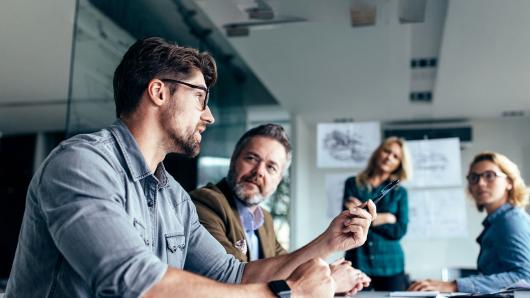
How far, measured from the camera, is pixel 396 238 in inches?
128

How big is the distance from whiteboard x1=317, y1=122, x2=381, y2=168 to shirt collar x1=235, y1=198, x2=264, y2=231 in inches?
99.8

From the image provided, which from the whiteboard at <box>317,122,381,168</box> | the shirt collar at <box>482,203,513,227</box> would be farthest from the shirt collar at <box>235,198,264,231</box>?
the whiteboard at <box>317,122,381,168</box>

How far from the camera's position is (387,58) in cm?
407

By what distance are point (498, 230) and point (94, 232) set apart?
191cm

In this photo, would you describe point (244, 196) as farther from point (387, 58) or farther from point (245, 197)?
point (387, 58)

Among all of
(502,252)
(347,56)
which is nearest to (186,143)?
(502,252)

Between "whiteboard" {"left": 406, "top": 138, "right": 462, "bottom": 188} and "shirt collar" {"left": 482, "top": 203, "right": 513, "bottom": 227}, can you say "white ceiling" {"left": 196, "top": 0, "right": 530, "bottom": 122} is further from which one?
"shirt collar" {"left": 482, "top": 203, "right": 513, "bottom": 227}

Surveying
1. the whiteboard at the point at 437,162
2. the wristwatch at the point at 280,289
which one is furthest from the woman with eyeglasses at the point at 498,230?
the whiteboard at the point at 437,162

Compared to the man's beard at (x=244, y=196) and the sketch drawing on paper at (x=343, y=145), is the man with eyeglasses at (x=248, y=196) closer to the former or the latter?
the man's beard at (x=244, y=196)

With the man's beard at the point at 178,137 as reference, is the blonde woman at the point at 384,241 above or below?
below

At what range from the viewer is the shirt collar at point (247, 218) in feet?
6.63

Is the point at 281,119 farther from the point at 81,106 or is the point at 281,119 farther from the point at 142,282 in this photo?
the point at 142,282

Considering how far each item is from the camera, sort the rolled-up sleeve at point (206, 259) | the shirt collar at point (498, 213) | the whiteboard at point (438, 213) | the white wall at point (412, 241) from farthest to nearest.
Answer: the white wall at point (412, 241) → the whiteboard at point (438, 213) → the shirt collar at point (498, 213) → the rolled-up sleeve at point (206, 259)

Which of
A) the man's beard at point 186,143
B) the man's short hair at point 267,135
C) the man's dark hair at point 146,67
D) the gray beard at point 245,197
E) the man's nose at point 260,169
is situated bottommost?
the gray beard at point 245,197
